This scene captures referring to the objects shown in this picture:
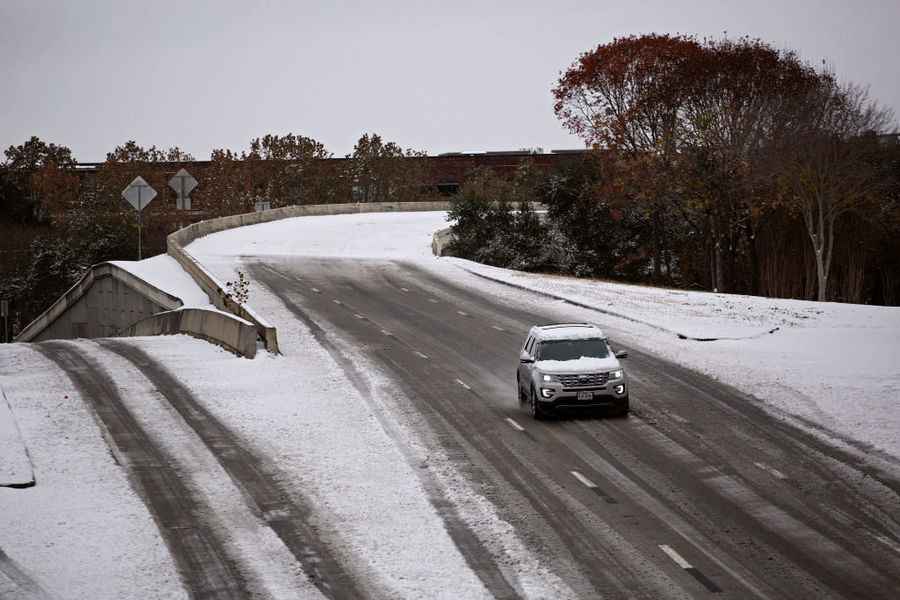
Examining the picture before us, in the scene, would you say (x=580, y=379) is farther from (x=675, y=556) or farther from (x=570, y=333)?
(x=675, y=556)

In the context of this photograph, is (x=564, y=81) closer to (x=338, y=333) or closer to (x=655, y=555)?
(x=338, y=333)

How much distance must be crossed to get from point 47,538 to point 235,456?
4.96 m

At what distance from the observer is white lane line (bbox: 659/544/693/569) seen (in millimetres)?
13953

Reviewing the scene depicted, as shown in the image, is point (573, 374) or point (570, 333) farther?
point (570, 333)

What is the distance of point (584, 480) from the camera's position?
1812 centimetres

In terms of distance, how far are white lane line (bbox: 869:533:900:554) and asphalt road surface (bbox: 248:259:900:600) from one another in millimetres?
41

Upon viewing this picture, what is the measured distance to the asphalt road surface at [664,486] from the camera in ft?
44.8

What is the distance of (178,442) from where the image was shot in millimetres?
20859

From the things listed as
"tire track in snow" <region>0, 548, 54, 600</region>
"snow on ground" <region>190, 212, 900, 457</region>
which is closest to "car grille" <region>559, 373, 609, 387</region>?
"snow on ground" <region>190, 212, 900, 457</region>

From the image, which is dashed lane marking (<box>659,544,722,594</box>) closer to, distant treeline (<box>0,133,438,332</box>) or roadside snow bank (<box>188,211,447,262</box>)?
roadside snow bank (<box>188,211,447,262</box>)

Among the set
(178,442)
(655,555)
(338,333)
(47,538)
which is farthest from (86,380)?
(655,555)

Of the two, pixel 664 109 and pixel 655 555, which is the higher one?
pixel 664 109

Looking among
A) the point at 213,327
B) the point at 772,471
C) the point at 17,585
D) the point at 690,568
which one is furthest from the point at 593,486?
the point at 213,327

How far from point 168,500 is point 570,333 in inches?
381
